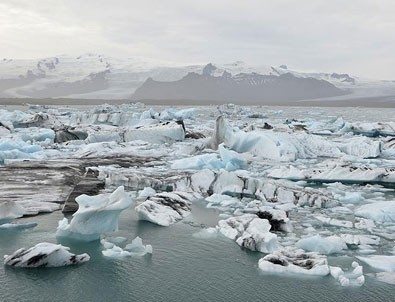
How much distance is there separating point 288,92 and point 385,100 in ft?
93.5

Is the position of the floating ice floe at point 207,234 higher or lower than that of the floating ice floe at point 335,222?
higher

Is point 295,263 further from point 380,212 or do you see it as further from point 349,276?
point 380,212

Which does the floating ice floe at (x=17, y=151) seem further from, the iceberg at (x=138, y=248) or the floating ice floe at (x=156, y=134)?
the iceberg at (x=138, y=248)

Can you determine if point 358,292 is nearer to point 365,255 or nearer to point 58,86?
point 365,255

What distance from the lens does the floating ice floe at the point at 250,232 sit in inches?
214

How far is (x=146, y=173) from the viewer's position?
32.8 feet

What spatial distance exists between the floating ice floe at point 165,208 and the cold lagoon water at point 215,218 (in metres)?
0.03

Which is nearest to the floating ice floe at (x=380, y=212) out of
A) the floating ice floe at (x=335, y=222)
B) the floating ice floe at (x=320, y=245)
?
the floating ice floe at (x=335, y=222)

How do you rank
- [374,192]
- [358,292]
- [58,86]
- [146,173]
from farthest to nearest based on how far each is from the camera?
[58,86] < [146,173] < [374,192] < [358,292]

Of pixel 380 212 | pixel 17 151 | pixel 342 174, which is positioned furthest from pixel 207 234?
pixel 17 151

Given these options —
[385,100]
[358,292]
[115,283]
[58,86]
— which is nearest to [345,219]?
[358,292]

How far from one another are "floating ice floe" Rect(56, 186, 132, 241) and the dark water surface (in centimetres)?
14

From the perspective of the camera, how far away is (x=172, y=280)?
4.57 meters

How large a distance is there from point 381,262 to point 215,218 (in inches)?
97.2
